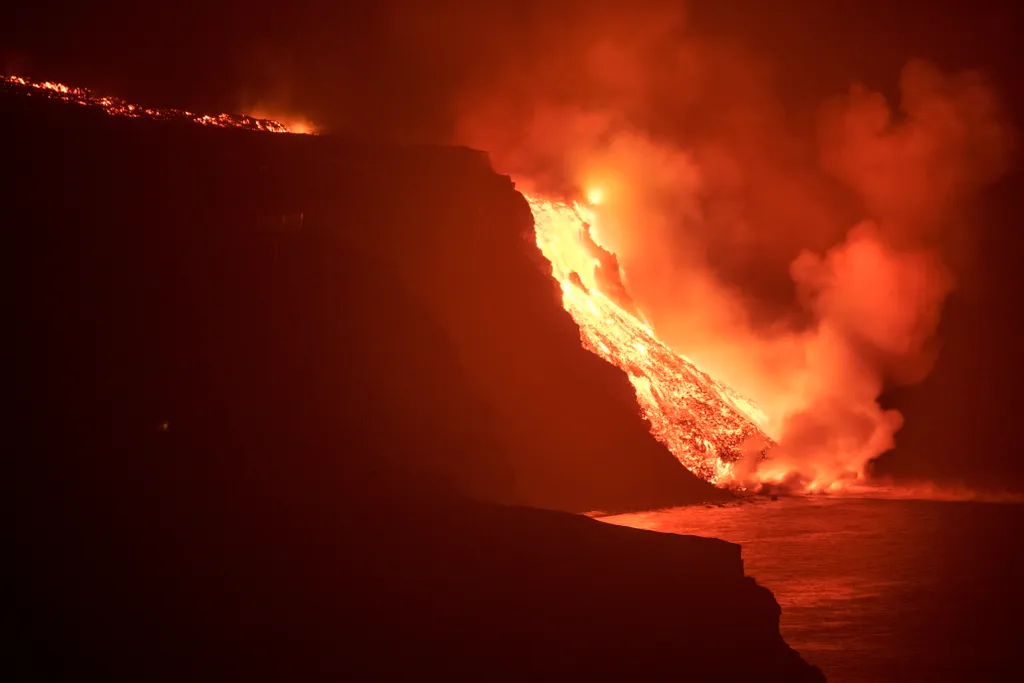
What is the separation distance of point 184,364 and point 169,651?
13.6 meters

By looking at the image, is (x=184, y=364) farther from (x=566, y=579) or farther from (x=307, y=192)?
(x=307, y=192)

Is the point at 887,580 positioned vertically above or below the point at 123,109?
below

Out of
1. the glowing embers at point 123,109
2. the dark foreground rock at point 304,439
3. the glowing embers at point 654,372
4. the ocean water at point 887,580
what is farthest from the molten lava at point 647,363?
the dark foreground rock at point 304,439

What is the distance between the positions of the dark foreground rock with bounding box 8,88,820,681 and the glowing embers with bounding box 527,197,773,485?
7.86 meters

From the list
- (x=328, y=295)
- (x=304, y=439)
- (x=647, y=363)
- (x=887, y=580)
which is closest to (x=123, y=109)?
(x=328, y=295)

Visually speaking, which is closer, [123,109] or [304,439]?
[304,439]

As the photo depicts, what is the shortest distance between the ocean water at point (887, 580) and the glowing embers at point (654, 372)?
5.29m

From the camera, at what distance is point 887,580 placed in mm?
35469

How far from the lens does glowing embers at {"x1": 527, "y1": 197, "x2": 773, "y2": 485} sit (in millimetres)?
56656

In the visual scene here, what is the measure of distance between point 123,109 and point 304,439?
27882mm

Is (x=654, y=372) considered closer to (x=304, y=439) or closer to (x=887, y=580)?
(x=887, y=580)

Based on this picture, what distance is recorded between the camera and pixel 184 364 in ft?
86.4

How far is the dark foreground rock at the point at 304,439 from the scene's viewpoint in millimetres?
15523

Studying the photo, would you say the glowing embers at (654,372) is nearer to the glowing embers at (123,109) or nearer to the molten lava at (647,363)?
the molten lava at (647,363)
